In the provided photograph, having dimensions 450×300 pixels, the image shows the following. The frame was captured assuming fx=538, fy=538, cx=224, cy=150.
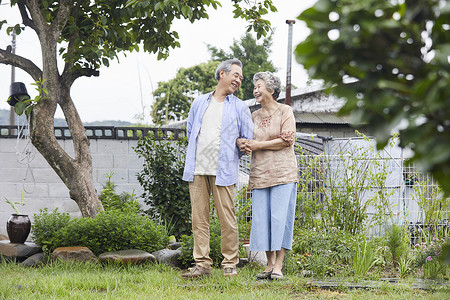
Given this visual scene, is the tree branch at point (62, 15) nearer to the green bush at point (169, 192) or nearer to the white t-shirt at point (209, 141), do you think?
the green bush at point (169, 192)

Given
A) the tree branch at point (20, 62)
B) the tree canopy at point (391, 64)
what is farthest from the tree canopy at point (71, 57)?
the tree canopy at point (391, 64)

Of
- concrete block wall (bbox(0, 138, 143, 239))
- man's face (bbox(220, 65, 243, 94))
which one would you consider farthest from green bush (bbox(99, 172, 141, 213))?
man's face (bbox(220, 65, 243, 94))

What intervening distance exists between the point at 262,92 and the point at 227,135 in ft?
1.49

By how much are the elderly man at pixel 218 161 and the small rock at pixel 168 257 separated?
1.73ft

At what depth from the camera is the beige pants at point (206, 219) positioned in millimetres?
4359

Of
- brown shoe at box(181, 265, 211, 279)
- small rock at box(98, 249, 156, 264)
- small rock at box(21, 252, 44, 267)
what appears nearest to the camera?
brown shoe at box(181, 265, 211, 279)

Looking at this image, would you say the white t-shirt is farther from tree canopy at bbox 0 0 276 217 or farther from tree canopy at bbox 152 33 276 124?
tree canopy at bbox 152 33 276 124

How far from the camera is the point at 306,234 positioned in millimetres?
5008

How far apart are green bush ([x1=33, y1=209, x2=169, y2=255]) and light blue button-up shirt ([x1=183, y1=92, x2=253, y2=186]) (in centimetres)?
99

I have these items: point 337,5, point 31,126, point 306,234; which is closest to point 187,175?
point 306,234

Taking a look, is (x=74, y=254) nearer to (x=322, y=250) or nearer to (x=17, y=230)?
(x=17, y=230)

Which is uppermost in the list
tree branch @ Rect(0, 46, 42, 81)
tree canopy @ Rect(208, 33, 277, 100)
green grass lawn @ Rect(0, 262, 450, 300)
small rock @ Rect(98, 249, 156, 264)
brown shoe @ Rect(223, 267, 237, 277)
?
tree canopy @ Rect(208, 33, 277, 100)

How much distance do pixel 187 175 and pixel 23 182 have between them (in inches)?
142

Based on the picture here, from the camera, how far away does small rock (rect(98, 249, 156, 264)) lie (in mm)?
4645
